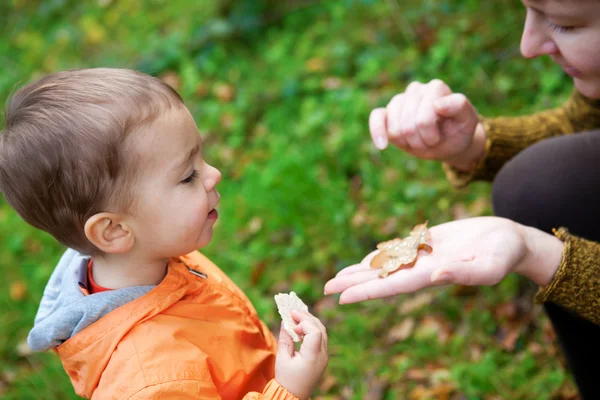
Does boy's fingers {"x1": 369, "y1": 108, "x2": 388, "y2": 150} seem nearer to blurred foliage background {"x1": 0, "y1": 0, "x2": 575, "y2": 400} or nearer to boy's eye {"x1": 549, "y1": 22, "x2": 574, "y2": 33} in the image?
boy's eye {"x1": 549, "y1": 22, "x2": 574, "y2": 33}

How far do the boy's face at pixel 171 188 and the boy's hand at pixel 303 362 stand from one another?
39 cm

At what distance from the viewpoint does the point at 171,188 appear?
1.63 metres

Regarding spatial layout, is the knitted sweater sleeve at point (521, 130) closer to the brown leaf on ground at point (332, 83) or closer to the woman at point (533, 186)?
the woman at point (533, 186)

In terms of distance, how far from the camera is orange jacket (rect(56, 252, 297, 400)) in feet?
4.95

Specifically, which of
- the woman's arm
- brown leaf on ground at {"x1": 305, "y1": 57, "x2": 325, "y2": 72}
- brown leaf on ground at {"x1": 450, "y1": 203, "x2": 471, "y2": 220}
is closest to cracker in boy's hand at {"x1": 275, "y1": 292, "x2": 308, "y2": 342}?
the woman's arm

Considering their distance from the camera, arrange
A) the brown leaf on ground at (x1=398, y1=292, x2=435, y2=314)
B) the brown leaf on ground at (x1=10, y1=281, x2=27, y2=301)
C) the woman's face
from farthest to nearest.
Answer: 1. the brown leaf on ground at (x1=10, y1=281, x2=27, y2=301)
2. the brown leaf on ground at (x1=398, y1=292, x2=435, y2=314)
3. the woman's face

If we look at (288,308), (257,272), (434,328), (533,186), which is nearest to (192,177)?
(288,308)

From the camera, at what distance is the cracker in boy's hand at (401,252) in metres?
1.62

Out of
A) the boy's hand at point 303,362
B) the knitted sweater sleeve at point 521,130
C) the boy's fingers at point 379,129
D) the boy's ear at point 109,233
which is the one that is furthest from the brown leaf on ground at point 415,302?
the boy's ear at point 109,233

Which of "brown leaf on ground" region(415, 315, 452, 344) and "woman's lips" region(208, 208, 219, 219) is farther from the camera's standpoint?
"brown leaf on ground" region(415, 315, 452, 344)

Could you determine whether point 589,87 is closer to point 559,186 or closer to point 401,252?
point 559,186

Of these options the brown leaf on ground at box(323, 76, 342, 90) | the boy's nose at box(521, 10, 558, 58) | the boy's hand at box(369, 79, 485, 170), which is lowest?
the brown leaf on ground at box(323, 76, 342, 90)

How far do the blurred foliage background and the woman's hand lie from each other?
1053 millimetres

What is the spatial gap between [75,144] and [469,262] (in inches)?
39.7
